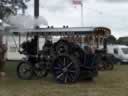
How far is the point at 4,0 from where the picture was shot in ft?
68.7

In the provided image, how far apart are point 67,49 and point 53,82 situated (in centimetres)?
137

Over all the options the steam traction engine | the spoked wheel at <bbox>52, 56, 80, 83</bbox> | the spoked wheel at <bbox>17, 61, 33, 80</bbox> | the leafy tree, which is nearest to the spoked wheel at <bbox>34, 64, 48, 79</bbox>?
the steam traction engine

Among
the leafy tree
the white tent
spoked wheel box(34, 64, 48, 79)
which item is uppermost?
the leafy tree

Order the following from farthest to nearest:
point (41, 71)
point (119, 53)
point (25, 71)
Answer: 1. point (119, 53)
2. point (41, 71)
3. point (25, 71)

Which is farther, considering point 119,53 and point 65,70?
point 119,53

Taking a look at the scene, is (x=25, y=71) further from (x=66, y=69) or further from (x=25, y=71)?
(x=66, y=69)

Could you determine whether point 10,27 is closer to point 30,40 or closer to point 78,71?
point 30,40

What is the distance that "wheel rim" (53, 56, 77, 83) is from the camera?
14195 millimetres

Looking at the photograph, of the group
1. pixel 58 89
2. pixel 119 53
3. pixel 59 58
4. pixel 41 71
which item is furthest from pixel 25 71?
pixel 119 53

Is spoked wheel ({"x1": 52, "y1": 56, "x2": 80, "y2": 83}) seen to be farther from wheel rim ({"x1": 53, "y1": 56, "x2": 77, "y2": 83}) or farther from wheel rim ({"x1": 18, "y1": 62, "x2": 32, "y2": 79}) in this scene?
wheel rim ({"x1": 18, "y1": 62, "x2": 32, "y2": 79})

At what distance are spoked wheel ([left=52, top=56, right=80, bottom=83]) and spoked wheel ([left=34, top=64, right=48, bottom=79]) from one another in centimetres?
95

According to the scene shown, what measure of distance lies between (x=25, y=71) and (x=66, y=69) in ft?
7.49

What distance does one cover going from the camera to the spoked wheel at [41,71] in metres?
15.5

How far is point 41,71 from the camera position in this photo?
16.0 metres
